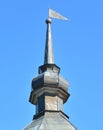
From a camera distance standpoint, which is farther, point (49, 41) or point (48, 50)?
point (49, 41)

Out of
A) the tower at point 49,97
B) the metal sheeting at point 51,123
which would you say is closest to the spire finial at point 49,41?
the tower at point 49,97

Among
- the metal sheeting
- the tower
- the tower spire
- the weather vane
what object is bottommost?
the metal sheeting

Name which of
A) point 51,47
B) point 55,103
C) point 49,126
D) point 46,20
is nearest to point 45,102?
point 55,103

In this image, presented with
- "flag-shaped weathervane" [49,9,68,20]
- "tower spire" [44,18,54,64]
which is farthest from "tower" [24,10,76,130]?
"flag-shaped weathervane" [49,9,68,20]

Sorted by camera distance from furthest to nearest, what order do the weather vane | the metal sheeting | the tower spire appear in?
the weather vane < the tower spire < the metal sheeting

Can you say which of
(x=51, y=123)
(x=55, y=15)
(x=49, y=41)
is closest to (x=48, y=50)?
(x=49, y=41)

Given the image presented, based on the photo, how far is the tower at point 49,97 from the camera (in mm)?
20234

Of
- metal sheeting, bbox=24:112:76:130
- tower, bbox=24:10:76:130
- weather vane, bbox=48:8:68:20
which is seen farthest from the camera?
weather vane, bbox=48:8:68:20

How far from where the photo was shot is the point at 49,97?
70.9ft

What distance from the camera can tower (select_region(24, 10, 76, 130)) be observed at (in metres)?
20.2

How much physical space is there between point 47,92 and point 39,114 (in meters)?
1.12

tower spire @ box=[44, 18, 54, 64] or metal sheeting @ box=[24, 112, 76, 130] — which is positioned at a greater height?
tower spire @ box=[44, 18, 54, 64]

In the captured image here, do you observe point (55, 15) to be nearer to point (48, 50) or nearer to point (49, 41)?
point (49, 41)

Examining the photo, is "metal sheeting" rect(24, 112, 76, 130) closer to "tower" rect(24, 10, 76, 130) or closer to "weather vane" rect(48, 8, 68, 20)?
"tower" rect(24, 10, 76, 130)
